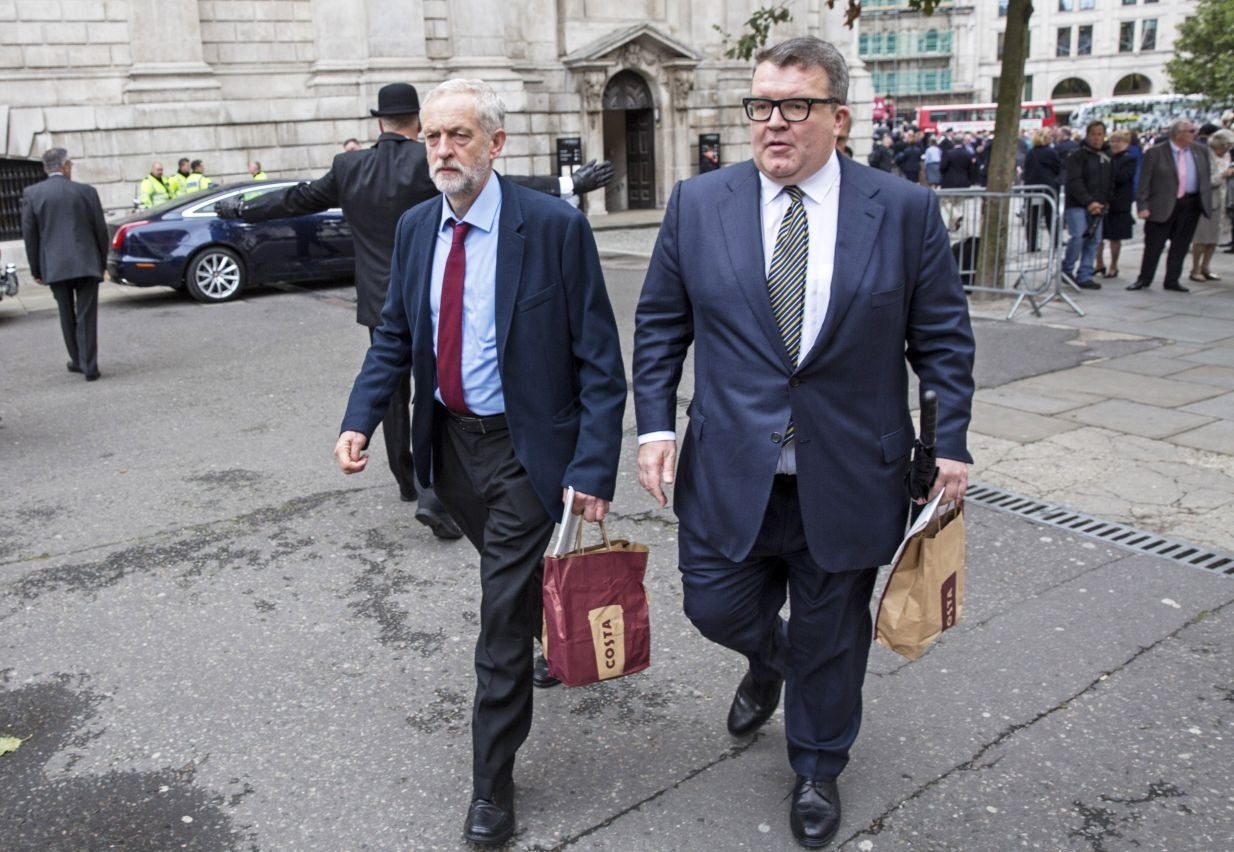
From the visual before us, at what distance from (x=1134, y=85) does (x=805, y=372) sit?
95.5m

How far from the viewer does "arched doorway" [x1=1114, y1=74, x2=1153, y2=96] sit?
85438mm

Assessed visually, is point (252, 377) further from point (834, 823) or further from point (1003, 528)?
point (834, 823)

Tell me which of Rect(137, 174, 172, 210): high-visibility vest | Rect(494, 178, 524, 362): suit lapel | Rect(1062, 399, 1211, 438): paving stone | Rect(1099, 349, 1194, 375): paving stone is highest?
Rect(494, 178, 524, 362): suit lapel

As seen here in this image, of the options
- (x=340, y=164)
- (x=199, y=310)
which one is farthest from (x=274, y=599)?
(x=199, y=310)

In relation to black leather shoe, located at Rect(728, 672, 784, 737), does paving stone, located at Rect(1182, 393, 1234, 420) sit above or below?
below

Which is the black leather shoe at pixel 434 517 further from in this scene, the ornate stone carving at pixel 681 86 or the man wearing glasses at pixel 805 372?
the ornate stone carving at pixel 681 86

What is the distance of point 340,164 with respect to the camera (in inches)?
208

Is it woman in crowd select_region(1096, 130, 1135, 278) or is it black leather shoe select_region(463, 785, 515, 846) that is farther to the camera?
woman in crowd select_region(1096, 130, 1135, 278)

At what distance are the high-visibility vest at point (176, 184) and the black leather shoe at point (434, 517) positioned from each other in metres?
14.5

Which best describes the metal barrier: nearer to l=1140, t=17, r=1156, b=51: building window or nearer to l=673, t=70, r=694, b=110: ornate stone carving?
l=673, t=70, r=694, b=110: ornate stone carving

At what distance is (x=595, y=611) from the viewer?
9.67 ft

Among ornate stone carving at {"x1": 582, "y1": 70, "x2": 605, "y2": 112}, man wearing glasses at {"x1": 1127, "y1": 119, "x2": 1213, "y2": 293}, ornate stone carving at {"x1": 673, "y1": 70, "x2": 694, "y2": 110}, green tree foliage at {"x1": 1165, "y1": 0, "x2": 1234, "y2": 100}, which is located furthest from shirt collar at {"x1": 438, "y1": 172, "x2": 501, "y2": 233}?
green tree foliage at {"x1": 1165, "y1": 0, "x2": 1234, "y2": 100}

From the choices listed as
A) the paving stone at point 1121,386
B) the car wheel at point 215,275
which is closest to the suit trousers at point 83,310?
the car wheel at point 215,275

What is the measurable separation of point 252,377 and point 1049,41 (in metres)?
91.5
